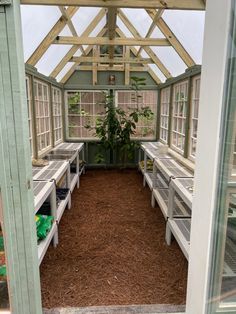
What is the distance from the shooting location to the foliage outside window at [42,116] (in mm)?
3606

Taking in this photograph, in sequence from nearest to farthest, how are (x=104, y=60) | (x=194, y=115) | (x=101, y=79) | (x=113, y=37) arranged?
(x=194, y=115), (x=113, y=37), (x=104, y=60), (x=101, y=79)

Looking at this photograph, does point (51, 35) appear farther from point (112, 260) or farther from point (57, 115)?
point (112, 260)

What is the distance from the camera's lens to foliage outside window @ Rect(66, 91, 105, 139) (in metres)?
5.70

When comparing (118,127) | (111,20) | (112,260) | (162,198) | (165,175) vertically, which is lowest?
(112,260)

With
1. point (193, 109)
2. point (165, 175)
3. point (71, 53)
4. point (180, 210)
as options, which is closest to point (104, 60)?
point (71, 53)

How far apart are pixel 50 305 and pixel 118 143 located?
392cm

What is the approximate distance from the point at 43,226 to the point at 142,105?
168 inches

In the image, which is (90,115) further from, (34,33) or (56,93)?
(34,33)

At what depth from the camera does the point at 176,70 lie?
4066mm

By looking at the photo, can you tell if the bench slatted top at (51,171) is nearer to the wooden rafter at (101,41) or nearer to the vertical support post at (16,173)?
the vertical support post at (16,173)

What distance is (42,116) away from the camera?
390 cm

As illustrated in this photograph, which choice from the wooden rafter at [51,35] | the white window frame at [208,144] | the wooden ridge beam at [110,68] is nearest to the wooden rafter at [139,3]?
the wooden rafter at [51,35]

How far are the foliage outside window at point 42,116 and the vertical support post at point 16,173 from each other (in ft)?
8.72

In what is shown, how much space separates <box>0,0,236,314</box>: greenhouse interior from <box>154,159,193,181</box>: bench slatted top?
34mm
